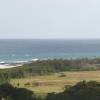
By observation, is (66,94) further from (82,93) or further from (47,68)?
(47,68)

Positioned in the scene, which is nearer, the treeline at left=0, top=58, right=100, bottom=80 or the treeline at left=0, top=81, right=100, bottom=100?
the treeline at left=0, top=81, right=100, bottom=100

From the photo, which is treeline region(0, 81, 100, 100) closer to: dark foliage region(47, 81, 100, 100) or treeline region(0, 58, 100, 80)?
dark foliage region(47, 81, 100, 100)

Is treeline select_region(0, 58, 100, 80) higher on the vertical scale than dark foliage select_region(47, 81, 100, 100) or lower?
lower

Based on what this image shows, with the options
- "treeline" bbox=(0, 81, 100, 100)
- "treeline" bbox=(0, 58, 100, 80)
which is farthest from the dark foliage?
"treeline" bbox=(0, 58, 100, 80)

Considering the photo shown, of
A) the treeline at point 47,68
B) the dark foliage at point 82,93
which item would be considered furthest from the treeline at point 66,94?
the treeline at point 47,68

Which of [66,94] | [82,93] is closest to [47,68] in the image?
[66,94]

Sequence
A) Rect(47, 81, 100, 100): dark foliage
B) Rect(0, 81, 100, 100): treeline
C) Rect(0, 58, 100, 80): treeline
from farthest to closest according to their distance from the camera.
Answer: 1. Rect(0, 58, 100, 80): treeline
2. Rect(0, 81, 100, 100): treeline
3. Rect(47, 81, 100, 100): dark foliage

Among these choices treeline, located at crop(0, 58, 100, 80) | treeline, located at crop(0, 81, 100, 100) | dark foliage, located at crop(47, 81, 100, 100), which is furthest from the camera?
treeline, located at crop(0, 58, 100, 80)
